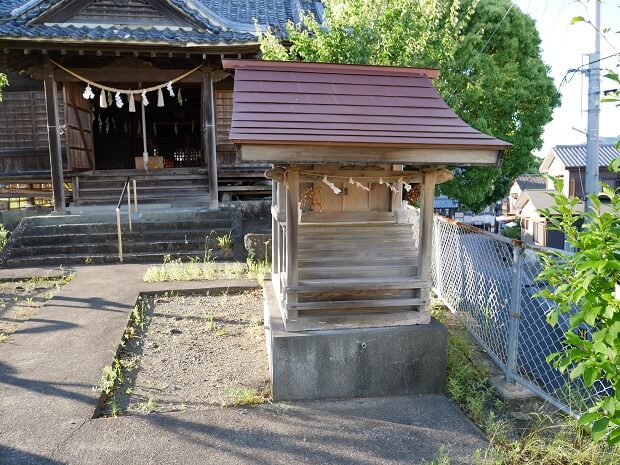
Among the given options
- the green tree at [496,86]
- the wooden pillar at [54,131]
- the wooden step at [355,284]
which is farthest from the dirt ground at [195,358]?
the green tree at [496,86]

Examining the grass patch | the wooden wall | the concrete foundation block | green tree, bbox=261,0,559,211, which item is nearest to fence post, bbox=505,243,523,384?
the concrete foundation block

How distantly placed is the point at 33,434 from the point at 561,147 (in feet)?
99.3

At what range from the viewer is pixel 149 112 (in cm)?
1622

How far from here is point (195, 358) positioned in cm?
496

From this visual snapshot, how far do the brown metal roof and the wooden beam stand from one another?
0.07m

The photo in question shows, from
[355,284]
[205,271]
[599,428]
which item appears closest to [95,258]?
[205,271]

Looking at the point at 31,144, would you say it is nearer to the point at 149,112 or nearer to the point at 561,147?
the point at 149,112

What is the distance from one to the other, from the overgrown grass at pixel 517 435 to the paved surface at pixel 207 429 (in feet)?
0.45

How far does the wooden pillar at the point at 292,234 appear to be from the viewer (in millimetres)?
4020

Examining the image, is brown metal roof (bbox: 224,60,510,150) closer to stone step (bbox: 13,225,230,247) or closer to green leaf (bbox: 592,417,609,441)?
green leaf (bbox: 592,417,609,441)

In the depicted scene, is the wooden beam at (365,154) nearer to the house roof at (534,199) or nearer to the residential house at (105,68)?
the residential house at (105,68)

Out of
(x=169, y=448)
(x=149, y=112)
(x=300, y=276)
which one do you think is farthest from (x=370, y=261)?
(x=149, y=112)

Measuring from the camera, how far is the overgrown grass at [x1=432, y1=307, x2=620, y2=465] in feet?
10.1

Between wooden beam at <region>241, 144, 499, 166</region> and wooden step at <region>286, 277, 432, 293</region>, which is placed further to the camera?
wooden step at <region>286, 277, 432, 293</region>
